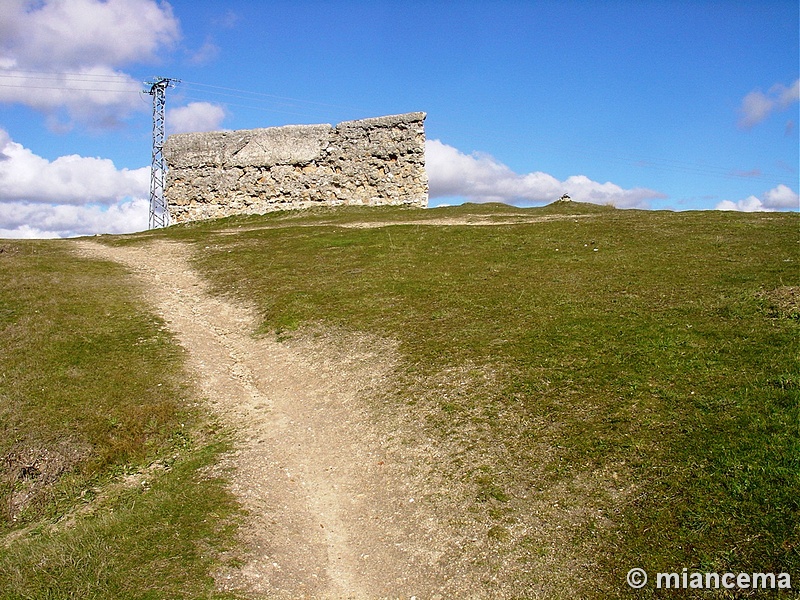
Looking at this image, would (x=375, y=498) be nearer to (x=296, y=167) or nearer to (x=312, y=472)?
(x=312, y=472)

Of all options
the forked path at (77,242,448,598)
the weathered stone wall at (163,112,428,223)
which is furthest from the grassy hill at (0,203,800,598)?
the weathered stone wall at (163,112,428,223)

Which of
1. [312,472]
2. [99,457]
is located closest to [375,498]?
[312,472]

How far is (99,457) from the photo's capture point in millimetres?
11531

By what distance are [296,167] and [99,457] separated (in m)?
30.6

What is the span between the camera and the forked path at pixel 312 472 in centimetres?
787

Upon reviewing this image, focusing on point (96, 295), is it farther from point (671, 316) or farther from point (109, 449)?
point (671, 316)

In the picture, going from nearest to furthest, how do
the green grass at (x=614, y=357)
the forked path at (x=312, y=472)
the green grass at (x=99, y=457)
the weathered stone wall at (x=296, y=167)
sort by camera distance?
1. the green grass at (x=614, y=357)
2. the forked path at (x=312, y=472)
3. the green grass at (x=99, y=457)
4. the weathered stone wall at (x=296, y=167)

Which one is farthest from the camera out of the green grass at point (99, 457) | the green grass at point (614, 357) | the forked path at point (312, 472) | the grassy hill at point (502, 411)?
the green grass at point (99, 457)

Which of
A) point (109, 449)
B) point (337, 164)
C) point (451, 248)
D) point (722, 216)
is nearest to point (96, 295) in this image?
point (109, 449)

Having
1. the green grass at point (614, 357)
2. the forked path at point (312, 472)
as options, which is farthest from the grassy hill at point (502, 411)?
the forked path at point (312, 472)

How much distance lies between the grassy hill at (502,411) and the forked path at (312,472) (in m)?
0.50

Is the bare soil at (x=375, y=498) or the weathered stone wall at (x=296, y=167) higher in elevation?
the weathered stone wall at (x=296, y=167)

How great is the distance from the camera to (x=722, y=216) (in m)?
26.9

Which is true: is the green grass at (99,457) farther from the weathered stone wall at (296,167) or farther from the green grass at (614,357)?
the weathered stone wall at (296,167)
